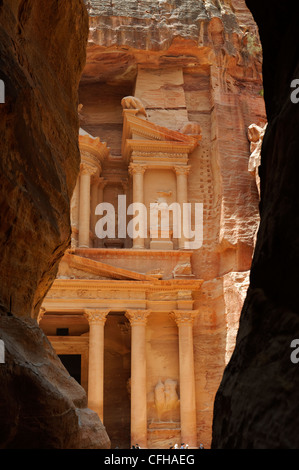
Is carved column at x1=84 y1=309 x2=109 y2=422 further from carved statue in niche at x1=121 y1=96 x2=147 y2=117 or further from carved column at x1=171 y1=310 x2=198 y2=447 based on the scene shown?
carved statue in niche at x1=121 y1=96 x2=147 y2=117

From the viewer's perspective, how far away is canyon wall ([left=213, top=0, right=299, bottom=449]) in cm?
244

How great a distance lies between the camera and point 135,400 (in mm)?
17984

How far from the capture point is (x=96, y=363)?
18.2 m

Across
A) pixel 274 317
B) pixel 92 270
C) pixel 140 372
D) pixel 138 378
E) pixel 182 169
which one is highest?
pixel 182 169

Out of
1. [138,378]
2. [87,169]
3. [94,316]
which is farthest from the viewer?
[87,169]

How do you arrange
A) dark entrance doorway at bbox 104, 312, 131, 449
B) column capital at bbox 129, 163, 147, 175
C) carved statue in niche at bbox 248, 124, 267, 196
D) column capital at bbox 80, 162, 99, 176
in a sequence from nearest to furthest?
dark entrance doorway at bbox 104, 312, 131, 449, carved statue in niche at bbox 248, 124, 267, 196, column capital at bbox 80, 162, 99, 176, column capital at bbox 129, 163, 147, 175

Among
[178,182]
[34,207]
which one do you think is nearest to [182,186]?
[178,182]

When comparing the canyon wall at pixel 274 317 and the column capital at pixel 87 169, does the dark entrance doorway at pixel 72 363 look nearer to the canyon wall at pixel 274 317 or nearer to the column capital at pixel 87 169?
the column capital at pixel 87 169

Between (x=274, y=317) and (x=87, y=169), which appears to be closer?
(x=274, y=317)

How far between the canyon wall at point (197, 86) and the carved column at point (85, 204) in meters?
2.04

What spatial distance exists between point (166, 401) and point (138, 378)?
125cm

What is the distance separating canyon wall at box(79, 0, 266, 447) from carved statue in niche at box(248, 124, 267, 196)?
77cm

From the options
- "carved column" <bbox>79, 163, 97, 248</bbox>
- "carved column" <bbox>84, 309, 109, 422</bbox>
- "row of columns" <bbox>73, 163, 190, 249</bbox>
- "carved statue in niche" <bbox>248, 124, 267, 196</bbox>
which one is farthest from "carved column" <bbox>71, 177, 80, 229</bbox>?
"carved statue in niche" <bbox>248, 124, 267, 196</bbox>

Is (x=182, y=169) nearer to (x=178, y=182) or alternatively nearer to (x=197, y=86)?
(x=178, y=182)
